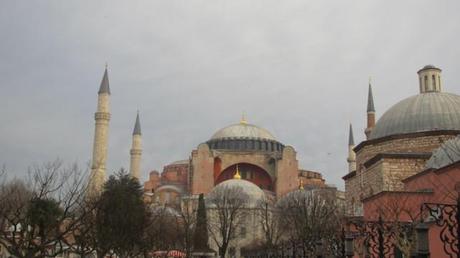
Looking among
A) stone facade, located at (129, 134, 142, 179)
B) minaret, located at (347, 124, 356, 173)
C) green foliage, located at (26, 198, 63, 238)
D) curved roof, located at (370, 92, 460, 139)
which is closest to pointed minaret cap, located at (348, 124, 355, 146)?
minaret, located at (347, 124, 356, 173)

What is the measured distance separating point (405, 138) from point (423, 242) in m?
16.0

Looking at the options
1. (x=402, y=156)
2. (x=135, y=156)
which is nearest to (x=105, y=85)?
(x=135, y=156)

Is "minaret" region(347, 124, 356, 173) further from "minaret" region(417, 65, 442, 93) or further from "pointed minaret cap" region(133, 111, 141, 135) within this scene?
"minaret" region(417, 65, 442, 93)

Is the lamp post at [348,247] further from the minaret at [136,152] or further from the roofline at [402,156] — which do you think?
the minaret at [136,152]

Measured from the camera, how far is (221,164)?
48938 millimetres

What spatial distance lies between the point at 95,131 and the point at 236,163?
1391cm

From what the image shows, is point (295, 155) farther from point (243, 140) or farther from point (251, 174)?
point (243, 140)

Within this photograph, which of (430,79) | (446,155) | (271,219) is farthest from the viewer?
(271,219)

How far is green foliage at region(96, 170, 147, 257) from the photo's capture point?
18.8 meters

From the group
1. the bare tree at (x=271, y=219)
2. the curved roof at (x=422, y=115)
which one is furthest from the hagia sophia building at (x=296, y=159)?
the bare tree at (x=271, y=219)

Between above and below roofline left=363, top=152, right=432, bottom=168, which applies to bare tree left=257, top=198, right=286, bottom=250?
below

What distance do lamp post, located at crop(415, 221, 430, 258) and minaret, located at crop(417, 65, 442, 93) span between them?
1952 centimetres

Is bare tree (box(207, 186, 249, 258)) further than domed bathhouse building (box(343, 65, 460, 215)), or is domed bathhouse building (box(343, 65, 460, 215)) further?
bare tree (box(207, 186, 249, 258))

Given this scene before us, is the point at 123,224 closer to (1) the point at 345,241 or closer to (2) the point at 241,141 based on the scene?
(1) the point at 345,241
